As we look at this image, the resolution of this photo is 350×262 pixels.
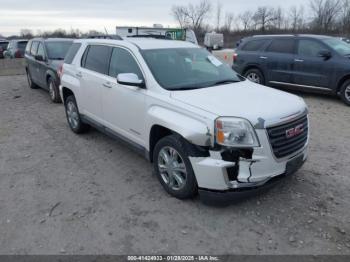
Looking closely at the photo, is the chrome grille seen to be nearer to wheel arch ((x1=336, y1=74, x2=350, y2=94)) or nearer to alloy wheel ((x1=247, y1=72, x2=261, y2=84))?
wheel arch ((x1=336, y1=74, x2=350, y2=94))

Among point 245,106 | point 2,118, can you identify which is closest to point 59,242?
point 245,106

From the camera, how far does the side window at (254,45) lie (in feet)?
33.3

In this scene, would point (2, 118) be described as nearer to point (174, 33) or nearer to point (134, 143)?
point (134, 143)

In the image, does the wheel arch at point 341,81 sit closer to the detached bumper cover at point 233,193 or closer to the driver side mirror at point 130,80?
the detached bumper cover at point 233,193

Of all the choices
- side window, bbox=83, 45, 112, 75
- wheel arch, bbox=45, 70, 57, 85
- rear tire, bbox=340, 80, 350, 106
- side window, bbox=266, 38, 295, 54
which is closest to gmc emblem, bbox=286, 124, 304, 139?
side window, bbox=83, 45, 112, 75

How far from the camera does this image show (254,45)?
34.0 feet

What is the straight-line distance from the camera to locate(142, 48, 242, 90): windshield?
13.5 ft

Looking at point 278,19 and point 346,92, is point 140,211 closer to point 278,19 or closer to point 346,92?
point 346,92

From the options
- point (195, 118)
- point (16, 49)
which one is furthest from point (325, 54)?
point (16, 49)

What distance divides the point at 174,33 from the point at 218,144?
1345 cm

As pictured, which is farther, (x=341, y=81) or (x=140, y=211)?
(x=341, y=81)

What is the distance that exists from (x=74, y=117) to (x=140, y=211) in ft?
10.9

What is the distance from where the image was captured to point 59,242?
317 cm

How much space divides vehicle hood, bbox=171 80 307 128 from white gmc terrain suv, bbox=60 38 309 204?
0.01m
